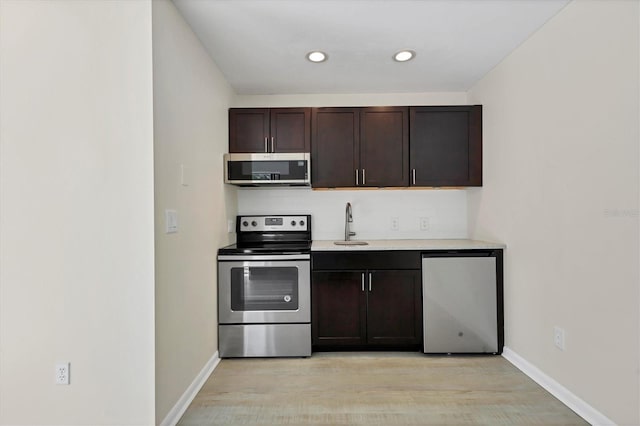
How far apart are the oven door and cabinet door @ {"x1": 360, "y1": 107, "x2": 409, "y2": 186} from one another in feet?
3.42

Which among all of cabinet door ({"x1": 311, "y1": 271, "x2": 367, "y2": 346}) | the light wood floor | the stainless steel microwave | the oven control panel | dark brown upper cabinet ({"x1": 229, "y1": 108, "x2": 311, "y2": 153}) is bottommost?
the light wood floor

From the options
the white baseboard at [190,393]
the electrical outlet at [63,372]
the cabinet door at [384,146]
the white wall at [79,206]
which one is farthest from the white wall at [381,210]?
the electrical outlet at [63,372]

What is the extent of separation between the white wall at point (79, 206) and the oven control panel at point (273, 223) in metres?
1.78

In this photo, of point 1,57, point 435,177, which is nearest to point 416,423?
point 435,177

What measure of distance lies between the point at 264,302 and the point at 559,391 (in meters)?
2.04

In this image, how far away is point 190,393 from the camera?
7.56ft

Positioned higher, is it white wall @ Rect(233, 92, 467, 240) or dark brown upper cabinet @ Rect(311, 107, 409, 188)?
dark brown upper cabinet @ Rect(311, 107, 409, 188)

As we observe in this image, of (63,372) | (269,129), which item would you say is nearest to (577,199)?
(269,129)

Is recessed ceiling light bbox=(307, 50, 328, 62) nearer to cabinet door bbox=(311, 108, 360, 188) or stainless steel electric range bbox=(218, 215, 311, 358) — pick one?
cabinet door bbox=(311, 108, 360, 188)

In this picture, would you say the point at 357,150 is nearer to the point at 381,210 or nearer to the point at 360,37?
the point at 381,210

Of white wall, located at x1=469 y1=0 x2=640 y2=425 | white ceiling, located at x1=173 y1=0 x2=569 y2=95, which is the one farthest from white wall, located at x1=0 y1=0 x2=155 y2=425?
white wall, located at x1=469 y1=0 x2=640 y2=425

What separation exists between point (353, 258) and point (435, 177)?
1079 mm

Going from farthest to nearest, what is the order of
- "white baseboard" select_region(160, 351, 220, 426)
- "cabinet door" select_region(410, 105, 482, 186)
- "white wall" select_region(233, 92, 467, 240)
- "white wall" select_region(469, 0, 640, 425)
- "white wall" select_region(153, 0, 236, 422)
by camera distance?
"white wall" select_region(233, 92, 467, 240)
"cabinet door" select_region(410, 105, 482, 186)
"white baseboard" select_region(160, 351, 220, 426)
"white wall" select_region(153, 0, 236, 422)
"white wall" select_region(469, 0, 640, 425)

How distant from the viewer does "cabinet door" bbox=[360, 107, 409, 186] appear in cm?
337
